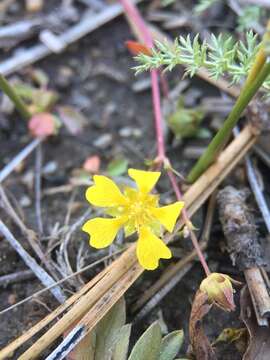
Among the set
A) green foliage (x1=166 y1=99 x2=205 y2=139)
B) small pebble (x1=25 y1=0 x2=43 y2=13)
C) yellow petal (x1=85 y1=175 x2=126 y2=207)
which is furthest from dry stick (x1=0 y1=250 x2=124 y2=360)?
small pebble (x1=25 y1=0 x2=43 y2=13)

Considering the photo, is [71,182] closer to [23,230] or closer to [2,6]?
[23,230]

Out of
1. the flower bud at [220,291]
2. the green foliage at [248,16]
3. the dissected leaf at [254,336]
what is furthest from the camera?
the green foliage at [248,16]

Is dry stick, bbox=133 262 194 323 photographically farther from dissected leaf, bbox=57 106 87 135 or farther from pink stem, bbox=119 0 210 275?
dissected leaf, bbox=57 106 87 135

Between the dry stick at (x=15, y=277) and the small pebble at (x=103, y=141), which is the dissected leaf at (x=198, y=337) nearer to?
the dry stick at (x=15, y=277)

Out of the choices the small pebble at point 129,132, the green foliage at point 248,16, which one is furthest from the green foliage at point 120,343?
the green foliage at point 248,16

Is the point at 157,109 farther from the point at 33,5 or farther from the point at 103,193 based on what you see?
the point at 33,5

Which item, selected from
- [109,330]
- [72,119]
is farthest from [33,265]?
[72,119]

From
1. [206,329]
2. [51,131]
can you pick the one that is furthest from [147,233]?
[51,131]
